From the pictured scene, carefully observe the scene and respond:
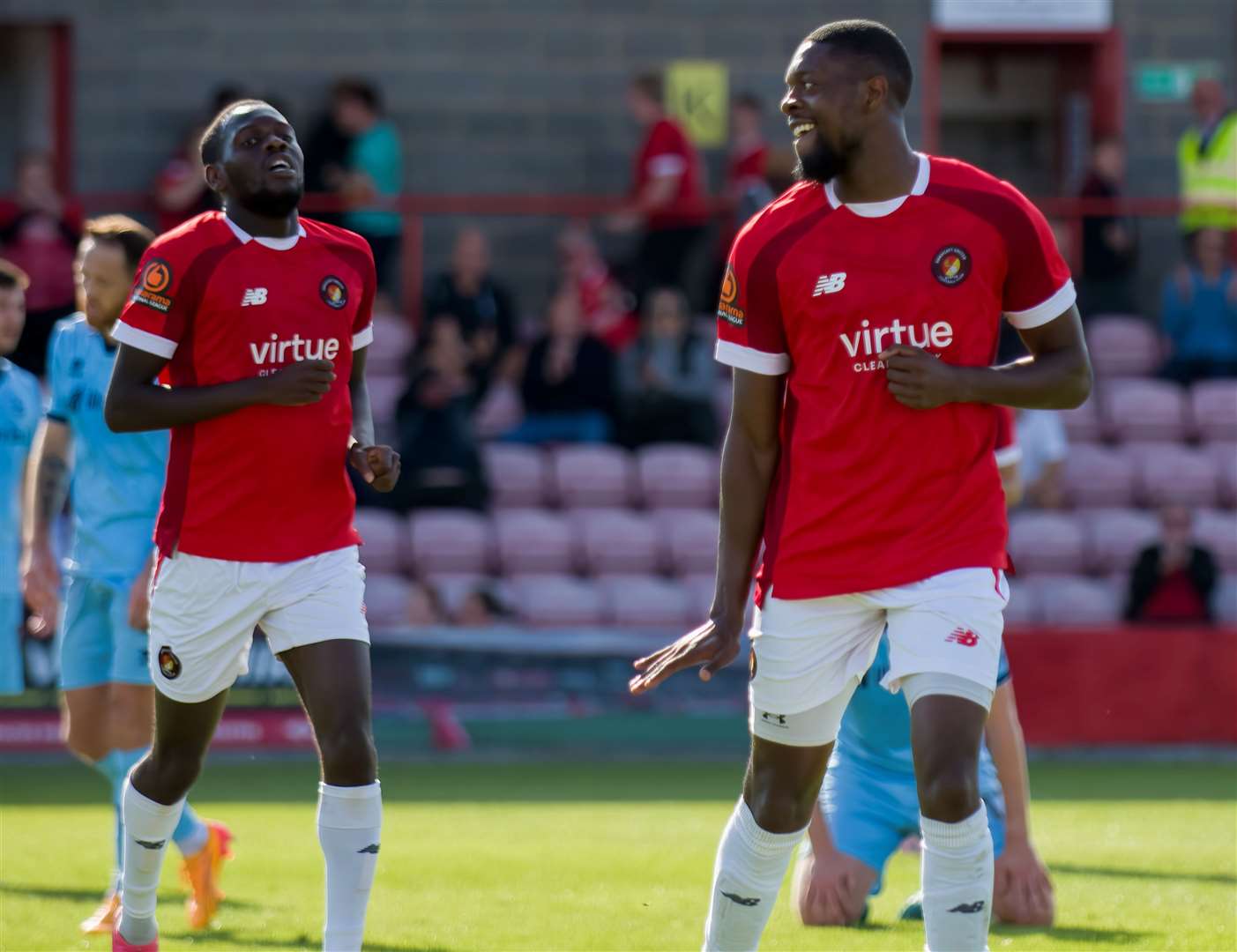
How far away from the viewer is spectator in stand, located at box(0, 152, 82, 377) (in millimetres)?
13992

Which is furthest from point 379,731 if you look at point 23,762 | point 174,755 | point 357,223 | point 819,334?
point 819,334

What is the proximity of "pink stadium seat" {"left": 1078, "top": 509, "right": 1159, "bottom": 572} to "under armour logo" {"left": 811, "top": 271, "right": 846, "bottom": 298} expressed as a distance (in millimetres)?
10092

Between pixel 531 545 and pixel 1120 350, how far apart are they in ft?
17.1

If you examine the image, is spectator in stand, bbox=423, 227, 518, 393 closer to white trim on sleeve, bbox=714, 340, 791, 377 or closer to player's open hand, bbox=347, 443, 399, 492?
player's open hand, bbox=347, 443, 399, 492

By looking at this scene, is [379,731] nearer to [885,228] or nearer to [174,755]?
[174,755]

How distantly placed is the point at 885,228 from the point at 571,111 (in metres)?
12.7

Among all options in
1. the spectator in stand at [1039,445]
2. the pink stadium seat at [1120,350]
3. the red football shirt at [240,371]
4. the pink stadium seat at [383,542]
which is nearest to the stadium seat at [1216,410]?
the pink stadium seat at [1120,350]

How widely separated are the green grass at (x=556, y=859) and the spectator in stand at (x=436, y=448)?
7.89 ft

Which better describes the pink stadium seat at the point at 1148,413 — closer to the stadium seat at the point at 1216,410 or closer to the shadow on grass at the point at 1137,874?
the stadium seat at the point at 1216,410

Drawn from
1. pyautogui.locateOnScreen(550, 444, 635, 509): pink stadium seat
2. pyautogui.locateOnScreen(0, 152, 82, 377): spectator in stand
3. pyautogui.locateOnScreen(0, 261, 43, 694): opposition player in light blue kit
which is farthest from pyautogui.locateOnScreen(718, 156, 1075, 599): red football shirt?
pyautogui.locateOnScreen(0, 152, 82, 377): spectator in stand

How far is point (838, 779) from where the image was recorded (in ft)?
23.0

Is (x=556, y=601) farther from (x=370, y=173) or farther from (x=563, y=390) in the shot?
(x=370, y=173)

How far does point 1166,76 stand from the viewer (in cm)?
1783

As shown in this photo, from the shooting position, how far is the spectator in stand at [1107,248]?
16.1m
